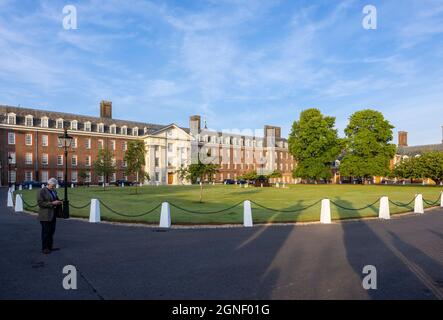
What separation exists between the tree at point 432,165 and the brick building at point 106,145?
1071 inches

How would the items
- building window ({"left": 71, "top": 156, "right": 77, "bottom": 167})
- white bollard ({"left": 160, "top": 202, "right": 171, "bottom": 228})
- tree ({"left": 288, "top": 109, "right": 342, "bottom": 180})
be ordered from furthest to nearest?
building window ({"left": 71, "top": 156, "right": 77, "bottom": 167})
tree ({"left": 288, "top": 109, "right": 342, "bottom": 180})
white bollard ({"left": 160, "top": 202, "right": 171, "bottom": 228})

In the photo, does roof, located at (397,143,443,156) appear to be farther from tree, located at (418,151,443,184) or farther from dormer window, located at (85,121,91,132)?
dormer window, located at (85,121,91,132)

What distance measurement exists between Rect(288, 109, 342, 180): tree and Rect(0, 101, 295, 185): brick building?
8.19 m

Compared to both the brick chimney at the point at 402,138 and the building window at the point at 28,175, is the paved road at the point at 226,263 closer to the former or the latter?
the building window at the point at 28,175

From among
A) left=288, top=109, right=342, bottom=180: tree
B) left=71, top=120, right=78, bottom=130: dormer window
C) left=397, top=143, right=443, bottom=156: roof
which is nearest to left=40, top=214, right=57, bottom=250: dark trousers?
left=288, top=109, right=342, bottom=180: tree

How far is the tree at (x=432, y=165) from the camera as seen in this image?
2126 inches

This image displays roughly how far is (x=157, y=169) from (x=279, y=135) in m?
47.6

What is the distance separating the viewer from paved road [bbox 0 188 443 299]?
576 centimetres

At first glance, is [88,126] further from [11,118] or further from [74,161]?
[11,118]

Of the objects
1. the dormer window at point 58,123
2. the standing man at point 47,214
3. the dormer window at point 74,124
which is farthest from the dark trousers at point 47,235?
the dormer window at point 74,124

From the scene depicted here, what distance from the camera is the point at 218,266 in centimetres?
734

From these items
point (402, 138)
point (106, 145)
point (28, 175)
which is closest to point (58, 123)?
point (106, 145)

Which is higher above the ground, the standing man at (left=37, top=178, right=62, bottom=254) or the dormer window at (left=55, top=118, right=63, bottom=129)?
the dormer window at (left=55, top=118, right=63, bottom=129)
